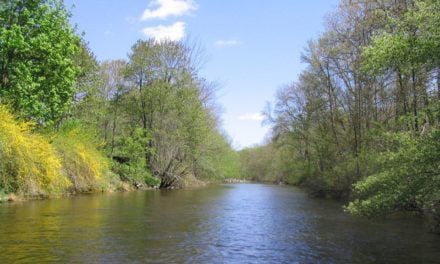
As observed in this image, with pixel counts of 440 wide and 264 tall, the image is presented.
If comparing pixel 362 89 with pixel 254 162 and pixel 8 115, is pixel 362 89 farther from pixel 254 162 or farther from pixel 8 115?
pixel 254 162

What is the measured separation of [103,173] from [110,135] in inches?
649

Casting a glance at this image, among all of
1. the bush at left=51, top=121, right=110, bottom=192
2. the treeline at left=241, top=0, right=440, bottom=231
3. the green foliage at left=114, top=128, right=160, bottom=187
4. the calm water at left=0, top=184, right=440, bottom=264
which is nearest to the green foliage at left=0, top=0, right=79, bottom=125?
the bush at left=51, top=121, right=110, bottom=192

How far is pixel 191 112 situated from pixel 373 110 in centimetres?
2488

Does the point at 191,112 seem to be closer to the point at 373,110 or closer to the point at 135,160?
the point at 135,160

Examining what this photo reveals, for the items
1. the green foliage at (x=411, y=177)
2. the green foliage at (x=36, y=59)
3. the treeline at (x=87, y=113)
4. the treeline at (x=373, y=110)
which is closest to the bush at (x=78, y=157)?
the treeline at (x=87, y=113)

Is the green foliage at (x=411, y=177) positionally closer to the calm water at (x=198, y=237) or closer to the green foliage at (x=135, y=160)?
the calm water at (x=198, y=237)

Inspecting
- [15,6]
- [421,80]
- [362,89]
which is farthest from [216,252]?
[362,89]

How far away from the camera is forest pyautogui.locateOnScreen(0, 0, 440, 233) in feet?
45.4

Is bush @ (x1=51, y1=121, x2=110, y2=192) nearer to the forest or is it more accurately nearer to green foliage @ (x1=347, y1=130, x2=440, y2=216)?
the forest

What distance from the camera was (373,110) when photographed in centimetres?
3622

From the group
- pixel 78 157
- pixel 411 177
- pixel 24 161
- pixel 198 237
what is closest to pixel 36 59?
pixel 78 157

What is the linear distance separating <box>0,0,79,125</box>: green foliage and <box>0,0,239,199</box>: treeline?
64 millimetres

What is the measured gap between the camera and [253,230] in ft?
60.0

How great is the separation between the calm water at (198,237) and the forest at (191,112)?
1431 millimetres
